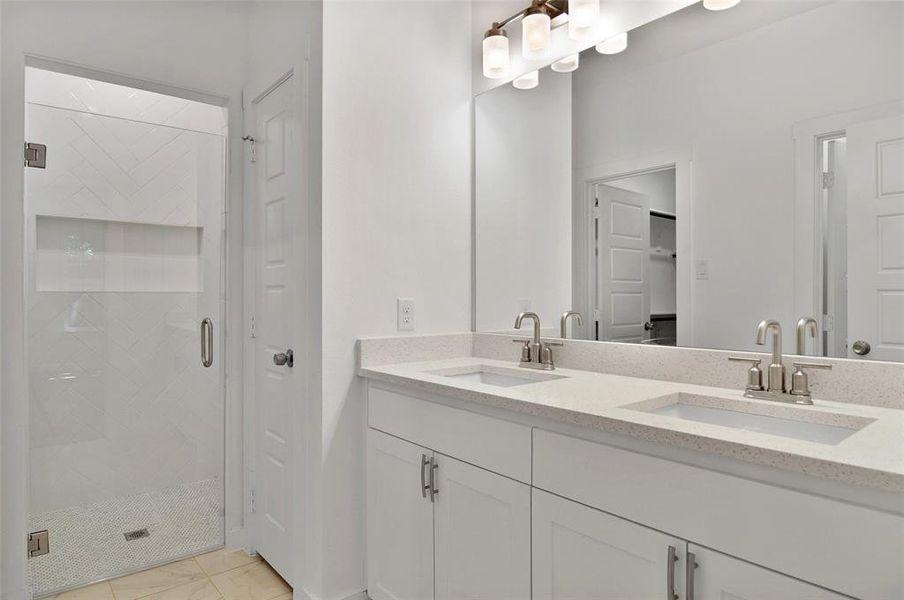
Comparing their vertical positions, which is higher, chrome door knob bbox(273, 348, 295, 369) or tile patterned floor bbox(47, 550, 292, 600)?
Result: chrome door knob bbox(273, 348, 295, 369)

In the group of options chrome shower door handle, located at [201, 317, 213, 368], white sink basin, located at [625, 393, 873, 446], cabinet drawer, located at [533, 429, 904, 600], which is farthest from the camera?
chrome shower door handle, located at [201, 317, 213, 368]

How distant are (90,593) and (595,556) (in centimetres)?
197

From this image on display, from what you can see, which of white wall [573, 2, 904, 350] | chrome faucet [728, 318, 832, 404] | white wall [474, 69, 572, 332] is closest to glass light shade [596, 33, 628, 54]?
white wall [573, 2, 904, 350]

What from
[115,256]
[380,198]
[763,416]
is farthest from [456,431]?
[115,256]

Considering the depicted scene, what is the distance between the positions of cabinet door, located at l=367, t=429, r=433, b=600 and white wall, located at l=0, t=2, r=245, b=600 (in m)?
1.25

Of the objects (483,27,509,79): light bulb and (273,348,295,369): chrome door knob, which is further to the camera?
(483,27,509,79): light bulb

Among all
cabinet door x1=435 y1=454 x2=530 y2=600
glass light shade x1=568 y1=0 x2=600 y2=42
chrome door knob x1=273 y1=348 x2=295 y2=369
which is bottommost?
cabinet door x1=435 y1=454 x2=530 y2=600

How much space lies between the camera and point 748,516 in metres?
0.93

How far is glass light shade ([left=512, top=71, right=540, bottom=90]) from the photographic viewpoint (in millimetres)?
2074

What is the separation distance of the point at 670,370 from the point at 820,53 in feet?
3.01

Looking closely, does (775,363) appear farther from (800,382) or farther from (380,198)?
(380,198)

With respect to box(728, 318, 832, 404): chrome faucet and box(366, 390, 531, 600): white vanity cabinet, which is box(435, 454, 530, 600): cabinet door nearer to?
box(366, 390, 531, 600): white vanity cabinet

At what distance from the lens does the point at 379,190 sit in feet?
6.49

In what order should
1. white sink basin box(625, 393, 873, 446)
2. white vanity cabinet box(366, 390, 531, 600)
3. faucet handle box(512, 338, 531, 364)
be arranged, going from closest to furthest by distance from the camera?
white sink basin box(625, 393, 873, 446)
white vanity cabinet box(366, 390, 531, 600)
faucet handle box(512, 338, 531, 364)
